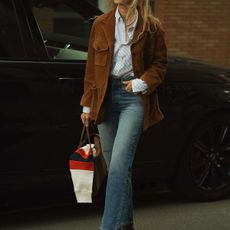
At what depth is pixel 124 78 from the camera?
388cm

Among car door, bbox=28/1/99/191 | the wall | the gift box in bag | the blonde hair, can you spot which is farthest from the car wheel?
the wall

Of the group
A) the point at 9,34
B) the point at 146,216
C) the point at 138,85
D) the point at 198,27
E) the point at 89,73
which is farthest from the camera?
the point at 198,27

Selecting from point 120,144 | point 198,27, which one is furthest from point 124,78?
point 198,27

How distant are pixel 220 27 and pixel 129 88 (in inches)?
286

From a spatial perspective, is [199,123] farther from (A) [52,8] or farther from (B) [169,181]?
(A) [52,8]

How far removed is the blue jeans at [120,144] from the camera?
3.87 m

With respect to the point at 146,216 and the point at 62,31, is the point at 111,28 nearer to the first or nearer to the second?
the point at 62,31

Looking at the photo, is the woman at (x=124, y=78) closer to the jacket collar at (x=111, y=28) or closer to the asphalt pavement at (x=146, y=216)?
the jacket collar at (x=111, y=28)

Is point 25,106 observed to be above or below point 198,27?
above

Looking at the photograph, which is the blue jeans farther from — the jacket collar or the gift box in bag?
the jacket collar

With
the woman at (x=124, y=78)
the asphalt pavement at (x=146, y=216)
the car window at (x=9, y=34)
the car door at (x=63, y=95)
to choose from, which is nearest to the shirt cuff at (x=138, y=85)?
the woman at (x=124, y=78)

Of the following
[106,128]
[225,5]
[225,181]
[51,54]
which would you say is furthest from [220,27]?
[106,128]

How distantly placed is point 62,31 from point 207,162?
5.26 ft

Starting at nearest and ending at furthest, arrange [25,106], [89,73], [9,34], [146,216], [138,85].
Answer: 1. [138,85]
2. [89,73]
3. [25,106]
4. [9,34]
5. [146,216]
